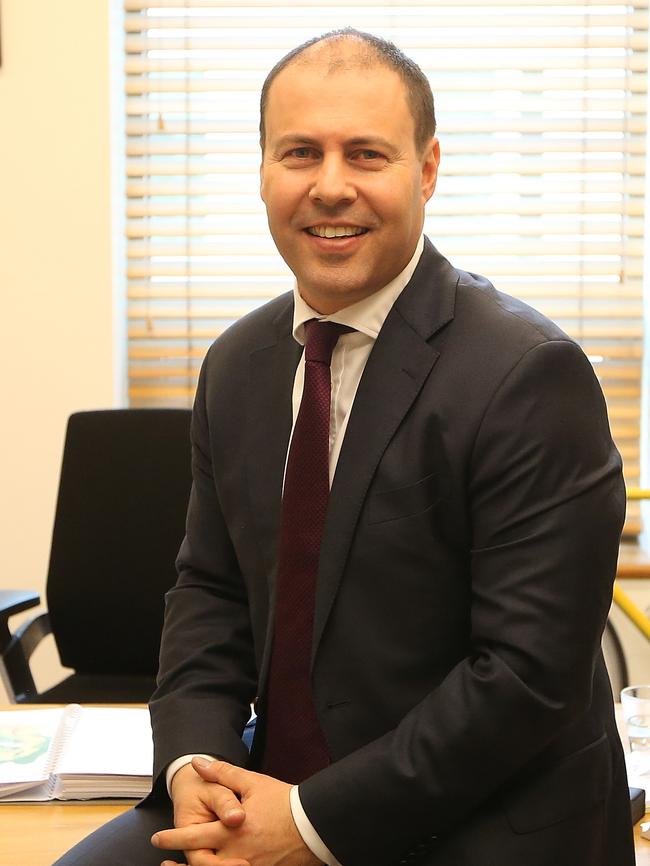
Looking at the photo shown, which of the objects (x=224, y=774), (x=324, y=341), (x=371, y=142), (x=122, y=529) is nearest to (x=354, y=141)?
(x=371, y=142)

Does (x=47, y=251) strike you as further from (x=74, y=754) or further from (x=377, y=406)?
(x=377, y=406)

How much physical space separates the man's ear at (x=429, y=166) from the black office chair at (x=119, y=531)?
1158mm

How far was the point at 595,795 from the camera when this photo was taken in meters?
1.38

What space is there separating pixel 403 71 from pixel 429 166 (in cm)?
14

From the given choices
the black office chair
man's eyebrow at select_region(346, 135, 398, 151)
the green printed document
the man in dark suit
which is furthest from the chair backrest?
man's eyebrow at select_region(346, 135, 398, 151)

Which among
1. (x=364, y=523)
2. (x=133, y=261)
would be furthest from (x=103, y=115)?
(x=364, y=523)

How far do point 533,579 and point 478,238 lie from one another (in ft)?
6.87

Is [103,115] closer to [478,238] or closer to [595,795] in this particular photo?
[478,238]

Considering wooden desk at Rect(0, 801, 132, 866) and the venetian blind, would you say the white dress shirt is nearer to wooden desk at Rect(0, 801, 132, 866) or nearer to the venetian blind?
wooden desk at Rect(0, 801, 132, 866)

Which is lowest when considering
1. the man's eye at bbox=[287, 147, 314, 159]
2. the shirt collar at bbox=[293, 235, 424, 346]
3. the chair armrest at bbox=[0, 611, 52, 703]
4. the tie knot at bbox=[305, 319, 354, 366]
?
the chair armrest at bbox=[0, 611, 52, 703]

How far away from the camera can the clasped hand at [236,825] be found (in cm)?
135

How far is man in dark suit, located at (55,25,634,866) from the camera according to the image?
52.2 inches

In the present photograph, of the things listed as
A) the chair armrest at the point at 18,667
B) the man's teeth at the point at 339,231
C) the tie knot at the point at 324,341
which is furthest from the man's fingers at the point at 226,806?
the chair armrest at the point at 18,667

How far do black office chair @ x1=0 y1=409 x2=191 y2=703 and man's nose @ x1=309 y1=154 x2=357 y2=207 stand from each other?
1209 millimetres
